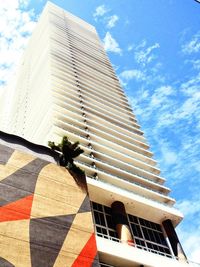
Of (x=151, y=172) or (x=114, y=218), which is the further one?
(x=151, y=172)

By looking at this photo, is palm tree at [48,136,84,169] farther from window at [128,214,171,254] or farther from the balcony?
window at [128,214,171,254]

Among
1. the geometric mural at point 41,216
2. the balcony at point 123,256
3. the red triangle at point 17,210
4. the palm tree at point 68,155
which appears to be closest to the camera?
the geometric mural at point 41,216

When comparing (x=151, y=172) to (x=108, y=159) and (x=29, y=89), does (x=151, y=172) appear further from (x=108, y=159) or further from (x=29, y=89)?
(x=29, y=89)

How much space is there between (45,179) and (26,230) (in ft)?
15.2

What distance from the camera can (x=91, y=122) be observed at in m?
43.6

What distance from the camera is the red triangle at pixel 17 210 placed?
2145cm

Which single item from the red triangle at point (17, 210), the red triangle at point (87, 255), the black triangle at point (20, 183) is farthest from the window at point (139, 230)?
the red triangle at point (17, 210)

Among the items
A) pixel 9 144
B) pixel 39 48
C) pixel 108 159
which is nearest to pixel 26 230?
pixel 9 144

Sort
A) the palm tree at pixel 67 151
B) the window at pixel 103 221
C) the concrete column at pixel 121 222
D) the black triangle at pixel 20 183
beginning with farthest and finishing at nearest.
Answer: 1. the window at pixel 103 221
2. the concrete column at pixel 121 222
3. the palm tree at pixel 67 151
4. the black triangle at pixel 20 183

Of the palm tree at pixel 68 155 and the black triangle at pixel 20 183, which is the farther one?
the palm tree at pixel 68 155

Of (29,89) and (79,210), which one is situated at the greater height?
(29,89)

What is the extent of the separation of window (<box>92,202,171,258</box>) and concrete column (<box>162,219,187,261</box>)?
606 mm

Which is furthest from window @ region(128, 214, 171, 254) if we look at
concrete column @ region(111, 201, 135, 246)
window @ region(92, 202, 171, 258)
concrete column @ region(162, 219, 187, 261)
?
concrete column @ region(111, 201, 135, 246)

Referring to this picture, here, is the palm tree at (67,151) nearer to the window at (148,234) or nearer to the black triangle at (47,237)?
the black triangle at (47,237)
